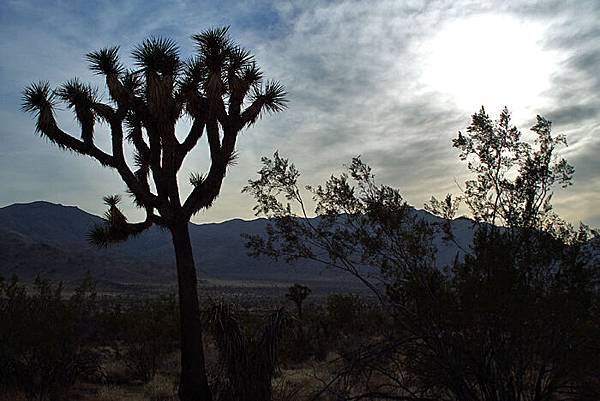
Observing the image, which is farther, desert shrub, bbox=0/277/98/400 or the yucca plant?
desert shrub, bbox=0/277/98/400

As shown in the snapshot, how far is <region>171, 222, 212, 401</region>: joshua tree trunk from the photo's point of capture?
999 cm

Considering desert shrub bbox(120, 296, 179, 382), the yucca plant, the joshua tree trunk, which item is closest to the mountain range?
desert shrub bbox(120, 296, 179, 382)

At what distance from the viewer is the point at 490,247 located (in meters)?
6.48

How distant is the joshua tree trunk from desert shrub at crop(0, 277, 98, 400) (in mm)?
3060

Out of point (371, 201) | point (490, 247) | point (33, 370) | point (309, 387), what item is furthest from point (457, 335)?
point (33, 370)

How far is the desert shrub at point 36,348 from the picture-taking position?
1116 cm

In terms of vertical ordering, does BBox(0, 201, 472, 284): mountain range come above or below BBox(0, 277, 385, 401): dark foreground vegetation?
above

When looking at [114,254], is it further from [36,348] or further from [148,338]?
[36,348]

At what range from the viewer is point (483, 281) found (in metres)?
6.34

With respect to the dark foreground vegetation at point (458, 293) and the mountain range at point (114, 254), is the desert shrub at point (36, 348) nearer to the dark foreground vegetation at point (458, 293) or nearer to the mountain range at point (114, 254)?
the dark foreground vegetation at point (458, 293)

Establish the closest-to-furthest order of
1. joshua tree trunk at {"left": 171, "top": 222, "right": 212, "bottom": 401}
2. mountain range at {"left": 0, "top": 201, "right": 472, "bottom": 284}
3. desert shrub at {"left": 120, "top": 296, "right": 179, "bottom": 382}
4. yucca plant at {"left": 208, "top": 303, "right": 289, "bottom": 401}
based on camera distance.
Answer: yucca plant at {"left": 208, "top": 303, "right": 289, "bottom": 401} → joshua tree trunk at {"left": 171, "top": 222, "right": 212, "bottom": 401} → desert shrub at {"left": 120, "top": 296, "right": 179, "bottom": 382} → mountain range at {"left": 0, "top": 201, "right": 472, "bottom": 284}

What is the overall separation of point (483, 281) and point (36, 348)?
947 cm

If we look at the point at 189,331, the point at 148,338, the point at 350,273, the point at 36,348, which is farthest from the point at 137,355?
the point at 350,273

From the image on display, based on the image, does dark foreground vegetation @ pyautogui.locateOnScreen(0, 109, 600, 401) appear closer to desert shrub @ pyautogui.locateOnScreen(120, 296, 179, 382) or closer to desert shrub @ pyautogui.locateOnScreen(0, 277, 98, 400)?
desert shrub @ pyautogui.locateOnScreen(0, 277, 98, 400)
